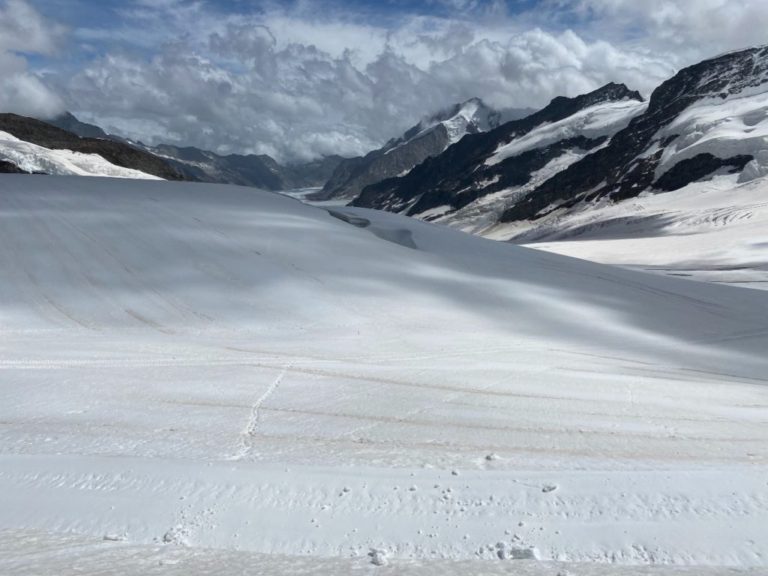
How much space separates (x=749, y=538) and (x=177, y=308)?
871 cm

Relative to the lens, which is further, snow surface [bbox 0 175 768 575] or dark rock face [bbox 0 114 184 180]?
dark rock face [bbox 0 114 184 180]

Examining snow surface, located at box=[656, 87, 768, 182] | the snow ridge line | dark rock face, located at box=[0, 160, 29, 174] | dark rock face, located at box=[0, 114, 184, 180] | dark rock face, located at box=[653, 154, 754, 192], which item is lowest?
dark rock face, located at box=[0, 160, 29, 174]

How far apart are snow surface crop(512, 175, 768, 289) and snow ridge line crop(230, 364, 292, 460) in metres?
21.2

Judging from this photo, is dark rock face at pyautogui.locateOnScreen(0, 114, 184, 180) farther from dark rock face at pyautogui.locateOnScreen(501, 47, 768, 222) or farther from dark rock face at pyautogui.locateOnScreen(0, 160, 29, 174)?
dark rock face at pyautogui.locateOnScreen(501, 47, 768, 222)

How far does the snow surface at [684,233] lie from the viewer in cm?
3356

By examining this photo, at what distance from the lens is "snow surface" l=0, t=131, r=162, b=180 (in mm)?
49250

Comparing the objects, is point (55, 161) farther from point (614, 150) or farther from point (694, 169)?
point (614, 150)

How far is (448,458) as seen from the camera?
5.12 meters

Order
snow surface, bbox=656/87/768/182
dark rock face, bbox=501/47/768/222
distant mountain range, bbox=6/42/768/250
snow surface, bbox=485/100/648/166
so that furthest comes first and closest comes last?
snow surface, bbox=485/100/648/166 < dark rock face, bbox=501/47/768/222 < snow surface, bbox=656/87/768/182 < distant mountain range, bbox=6/42/768/250

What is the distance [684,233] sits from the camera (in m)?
61.5

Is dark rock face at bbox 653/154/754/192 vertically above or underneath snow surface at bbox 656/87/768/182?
underneath

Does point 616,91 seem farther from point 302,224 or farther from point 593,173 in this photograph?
point 302,224

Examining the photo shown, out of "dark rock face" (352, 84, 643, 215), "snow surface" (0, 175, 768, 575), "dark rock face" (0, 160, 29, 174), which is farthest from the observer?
"dark rock face" (352, 84, 643, 215)

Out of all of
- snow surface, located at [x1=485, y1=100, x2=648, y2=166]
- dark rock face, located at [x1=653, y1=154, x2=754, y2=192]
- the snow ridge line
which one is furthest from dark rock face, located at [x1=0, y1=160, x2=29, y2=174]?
snow surface, located at [x1=485, y1=100, x2=648, y2=166]
